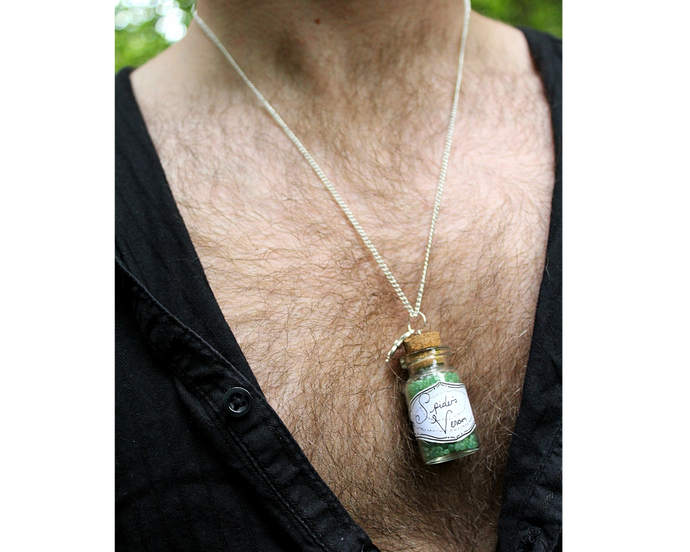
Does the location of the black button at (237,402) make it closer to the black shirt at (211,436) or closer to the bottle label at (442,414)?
the black shirt at (211,436)

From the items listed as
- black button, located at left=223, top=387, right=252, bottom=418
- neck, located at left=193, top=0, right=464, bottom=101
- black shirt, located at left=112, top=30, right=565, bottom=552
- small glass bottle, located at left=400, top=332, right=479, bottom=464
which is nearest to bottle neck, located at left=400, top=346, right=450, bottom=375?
small glass bottle, located at left=400, top=332, right=479, bottom=464

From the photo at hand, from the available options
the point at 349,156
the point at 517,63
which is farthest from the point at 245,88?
the point at 517,63

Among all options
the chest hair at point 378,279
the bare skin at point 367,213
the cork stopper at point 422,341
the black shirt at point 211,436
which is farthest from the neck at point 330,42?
the cork stopper at point 422,341

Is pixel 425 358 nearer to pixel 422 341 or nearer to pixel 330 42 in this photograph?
pixel 422 341

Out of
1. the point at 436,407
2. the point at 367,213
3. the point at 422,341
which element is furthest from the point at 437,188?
the point at 436,407

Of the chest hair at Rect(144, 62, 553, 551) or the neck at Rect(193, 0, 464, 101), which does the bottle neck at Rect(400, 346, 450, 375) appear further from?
the neck at Rect(193, 0, 464, 101)
